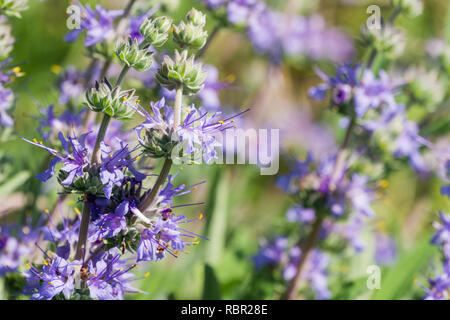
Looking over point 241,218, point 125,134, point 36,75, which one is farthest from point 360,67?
point 36,75

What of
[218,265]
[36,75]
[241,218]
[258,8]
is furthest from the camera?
[241,218]

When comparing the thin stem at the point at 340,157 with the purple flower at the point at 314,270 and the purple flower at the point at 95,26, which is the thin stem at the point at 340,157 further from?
the purple flower at the point at 95,26

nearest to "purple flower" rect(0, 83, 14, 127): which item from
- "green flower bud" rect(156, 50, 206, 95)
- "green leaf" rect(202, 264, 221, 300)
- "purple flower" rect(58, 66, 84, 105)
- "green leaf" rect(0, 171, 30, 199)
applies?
"green leaf" rect(0, 171, 30, 199)

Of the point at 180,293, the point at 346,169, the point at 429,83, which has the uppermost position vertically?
the point at 429,83

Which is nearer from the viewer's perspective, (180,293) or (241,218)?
(180,293)

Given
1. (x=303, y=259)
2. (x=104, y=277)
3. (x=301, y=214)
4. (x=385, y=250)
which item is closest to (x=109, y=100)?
(x=104, y=277)
